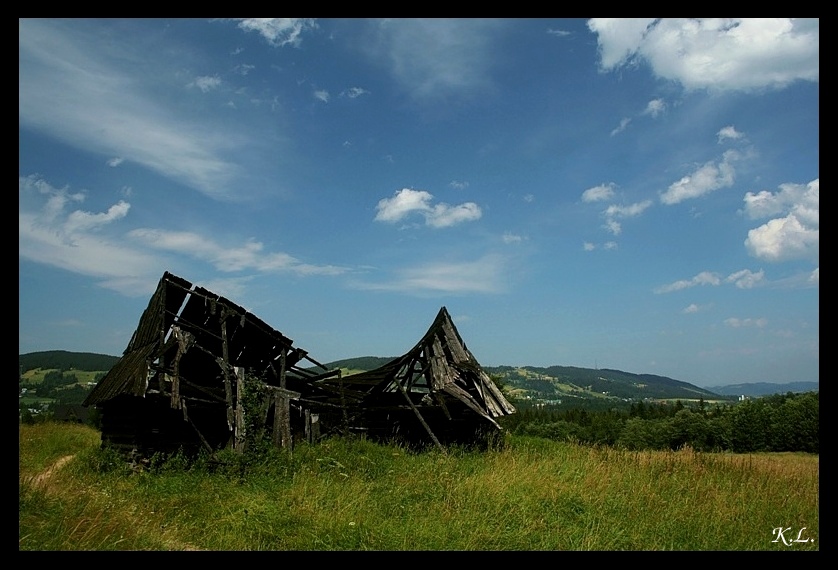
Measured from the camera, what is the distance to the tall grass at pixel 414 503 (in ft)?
27.9

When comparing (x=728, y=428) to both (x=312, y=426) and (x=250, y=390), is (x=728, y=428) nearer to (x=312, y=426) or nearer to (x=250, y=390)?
(x=312, y=426)

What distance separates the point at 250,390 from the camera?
17141 mm

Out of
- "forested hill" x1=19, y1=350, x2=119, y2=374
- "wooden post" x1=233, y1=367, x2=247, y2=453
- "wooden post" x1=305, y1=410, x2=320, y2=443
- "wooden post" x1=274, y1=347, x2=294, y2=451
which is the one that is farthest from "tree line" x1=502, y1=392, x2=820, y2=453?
"forested hill" x1=19, y1=350, x2=119, y2=374

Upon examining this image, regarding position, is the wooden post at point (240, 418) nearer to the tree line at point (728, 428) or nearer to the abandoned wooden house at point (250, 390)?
the abandoned wooden house at point (250, 390)

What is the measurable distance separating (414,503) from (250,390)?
322 inches

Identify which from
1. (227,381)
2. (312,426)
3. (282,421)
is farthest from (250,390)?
(312,426)

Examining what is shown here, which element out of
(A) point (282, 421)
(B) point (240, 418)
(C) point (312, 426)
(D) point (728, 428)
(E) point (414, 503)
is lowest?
(D) point (728, 428)

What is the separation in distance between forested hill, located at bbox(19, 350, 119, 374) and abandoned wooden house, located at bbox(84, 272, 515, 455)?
330 ft

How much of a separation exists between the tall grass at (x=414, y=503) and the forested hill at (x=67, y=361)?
106633mm

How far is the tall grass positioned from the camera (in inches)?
335

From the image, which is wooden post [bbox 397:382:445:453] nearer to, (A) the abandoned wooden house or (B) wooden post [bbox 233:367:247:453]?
(A) the abandoned wooden house
